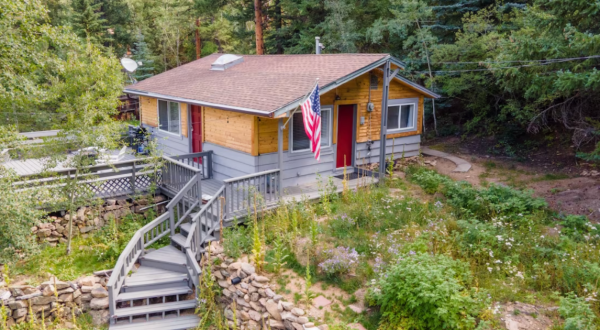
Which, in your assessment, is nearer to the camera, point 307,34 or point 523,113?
point 523,113

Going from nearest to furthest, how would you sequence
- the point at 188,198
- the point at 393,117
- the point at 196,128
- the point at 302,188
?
the point at 188,198 < the point at 302,188 < the point at 196,128 < the point at 393,117

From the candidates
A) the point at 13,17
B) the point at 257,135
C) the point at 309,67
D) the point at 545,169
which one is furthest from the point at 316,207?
the point at 545,169

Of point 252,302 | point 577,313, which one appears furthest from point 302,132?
point 577,313

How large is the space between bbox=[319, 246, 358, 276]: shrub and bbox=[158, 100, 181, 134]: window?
784 centimetres

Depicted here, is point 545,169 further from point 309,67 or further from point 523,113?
point 309,67

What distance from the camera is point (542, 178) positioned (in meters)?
12.1

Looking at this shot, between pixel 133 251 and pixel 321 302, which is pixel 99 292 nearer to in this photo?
pixel 133 251

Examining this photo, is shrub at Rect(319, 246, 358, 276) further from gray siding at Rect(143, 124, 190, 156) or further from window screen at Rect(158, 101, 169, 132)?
window screen at Rect(158, 101, 169, 132)

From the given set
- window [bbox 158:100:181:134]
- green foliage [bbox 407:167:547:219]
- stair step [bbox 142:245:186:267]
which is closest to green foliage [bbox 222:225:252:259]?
stair step [bbox 142:245:186:267]

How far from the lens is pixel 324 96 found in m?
11.0

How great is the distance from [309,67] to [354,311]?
24.8 ft

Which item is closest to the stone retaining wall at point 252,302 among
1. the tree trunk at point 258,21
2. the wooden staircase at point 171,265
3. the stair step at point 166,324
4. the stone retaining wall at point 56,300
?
the wooden staircase at point 171,265

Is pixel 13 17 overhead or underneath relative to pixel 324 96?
overhead

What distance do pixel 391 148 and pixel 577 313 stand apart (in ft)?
27.7
